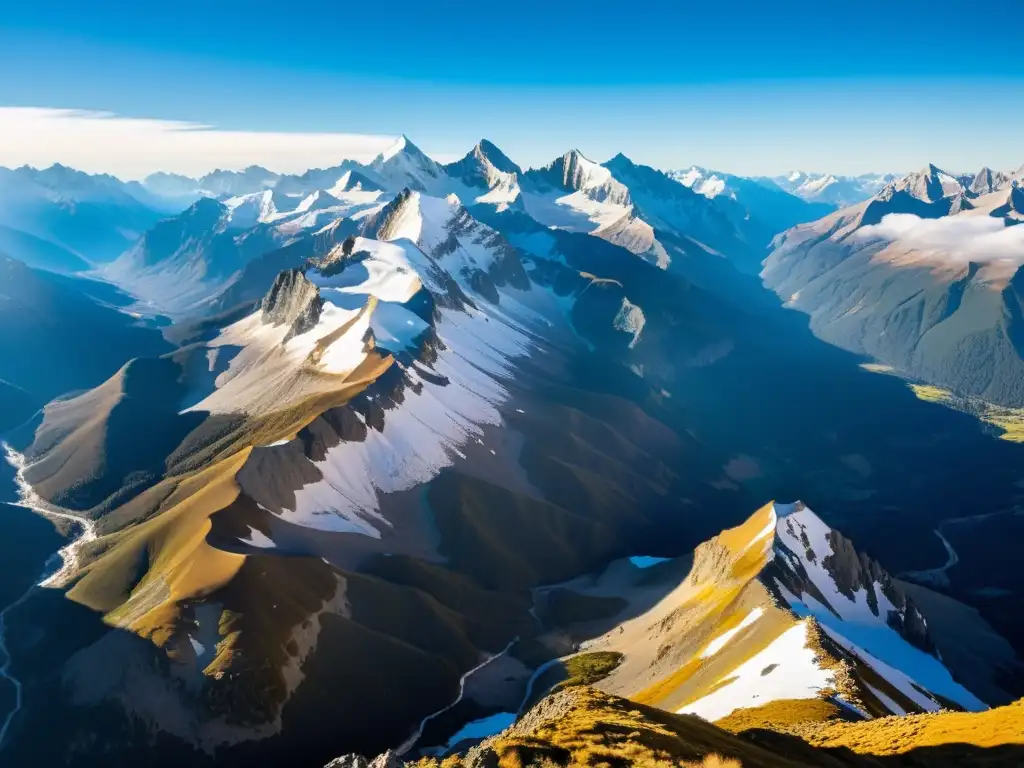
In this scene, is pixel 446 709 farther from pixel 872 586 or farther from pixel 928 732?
pixel 872 586

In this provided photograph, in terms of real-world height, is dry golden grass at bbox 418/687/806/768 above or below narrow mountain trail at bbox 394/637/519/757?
above

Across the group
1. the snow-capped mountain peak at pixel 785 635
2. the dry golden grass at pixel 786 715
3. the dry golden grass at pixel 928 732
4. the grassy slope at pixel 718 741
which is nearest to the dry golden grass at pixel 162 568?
the snow-capped mountain peak at pixel 785 635

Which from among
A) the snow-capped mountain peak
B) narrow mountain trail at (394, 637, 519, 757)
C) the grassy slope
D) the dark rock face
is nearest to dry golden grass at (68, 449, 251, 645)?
narrow mountain trail at (394, 637, 519, 757)

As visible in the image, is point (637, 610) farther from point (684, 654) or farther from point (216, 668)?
point (216, 668)

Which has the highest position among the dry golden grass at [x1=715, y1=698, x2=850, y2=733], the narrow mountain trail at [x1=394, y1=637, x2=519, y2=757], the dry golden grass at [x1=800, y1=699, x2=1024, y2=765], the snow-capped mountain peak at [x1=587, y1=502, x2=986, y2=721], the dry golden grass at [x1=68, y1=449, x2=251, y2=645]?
the dry golden grass at [x1=800, y1=699, x2=1024, y2=765]

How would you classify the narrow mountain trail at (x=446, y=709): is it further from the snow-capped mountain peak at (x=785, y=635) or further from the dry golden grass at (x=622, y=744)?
the dry golden grass at (x=622, y=744)

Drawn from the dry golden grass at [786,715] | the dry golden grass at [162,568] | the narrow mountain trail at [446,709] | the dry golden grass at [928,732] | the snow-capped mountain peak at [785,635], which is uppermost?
the dry golden grass at [928,732]

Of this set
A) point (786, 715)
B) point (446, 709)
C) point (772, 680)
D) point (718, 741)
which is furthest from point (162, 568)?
point (718, 741)

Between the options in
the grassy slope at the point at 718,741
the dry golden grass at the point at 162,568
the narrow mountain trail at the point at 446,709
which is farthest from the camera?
the dry golden grass at the point at 162,568

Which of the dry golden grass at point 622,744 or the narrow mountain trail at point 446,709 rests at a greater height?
the dry golden grass at point 622,744

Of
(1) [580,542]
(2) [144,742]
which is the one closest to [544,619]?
(1) [580,542]

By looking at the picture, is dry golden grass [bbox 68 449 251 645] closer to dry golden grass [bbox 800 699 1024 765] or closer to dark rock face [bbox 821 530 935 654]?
dry golden grass [bbox 800 699 1024 765]
